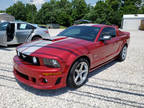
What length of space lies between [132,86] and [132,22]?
1249 inches

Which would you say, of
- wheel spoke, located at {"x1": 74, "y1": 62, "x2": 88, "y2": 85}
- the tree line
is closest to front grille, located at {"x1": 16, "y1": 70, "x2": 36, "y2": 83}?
wheel spoke, located at {"x1": 74, "y1": 62, "x2": 88, "y2": 85}

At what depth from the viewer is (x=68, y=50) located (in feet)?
8.57

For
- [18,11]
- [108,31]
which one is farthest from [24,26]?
[18,11]

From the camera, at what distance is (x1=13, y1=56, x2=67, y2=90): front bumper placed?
92.5 inches

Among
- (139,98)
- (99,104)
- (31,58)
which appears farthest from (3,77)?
(139,98)

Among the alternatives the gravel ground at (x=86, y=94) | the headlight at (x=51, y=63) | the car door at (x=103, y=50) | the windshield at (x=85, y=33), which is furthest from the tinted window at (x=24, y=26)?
the headlight at (x=51, y=63)

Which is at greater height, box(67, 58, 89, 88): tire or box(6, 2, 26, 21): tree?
box(6, 2, 26, 21): tree

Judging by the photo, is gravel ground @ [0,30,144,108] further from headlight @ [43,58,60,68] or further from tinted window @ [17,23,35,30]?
tinted window @ [17,23,35,30]

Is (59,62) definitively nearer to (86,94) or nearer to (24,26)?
(86,94)

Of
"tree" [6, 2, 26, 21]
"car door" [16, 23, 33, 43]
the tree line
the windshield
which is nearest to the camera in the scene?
the windshield

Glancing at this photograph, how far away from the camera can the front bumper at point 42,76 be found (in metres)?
2.35

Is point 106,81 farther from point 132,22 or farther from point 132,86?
point 132,22

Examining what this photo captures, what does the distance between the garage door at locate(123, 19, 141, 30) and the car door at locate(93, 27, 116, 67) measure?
99.6ft

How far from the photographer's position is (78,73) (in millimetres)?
2949
